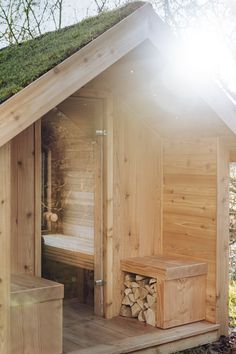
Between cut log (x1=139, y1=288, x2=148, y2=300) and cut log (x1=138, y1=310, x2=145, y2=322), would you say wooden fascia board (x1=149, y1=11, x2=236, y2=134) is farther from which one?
cut log (x1=138, y1=310, x2=145, y2=322)

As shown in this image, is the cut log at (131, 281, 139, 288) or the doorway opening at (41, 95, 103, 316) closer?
the doorway opening at (41, 95, 103, 316)

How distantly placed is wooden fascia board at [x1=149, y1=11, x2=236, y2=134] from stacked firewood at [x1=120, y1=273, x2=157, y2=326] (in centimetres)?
164

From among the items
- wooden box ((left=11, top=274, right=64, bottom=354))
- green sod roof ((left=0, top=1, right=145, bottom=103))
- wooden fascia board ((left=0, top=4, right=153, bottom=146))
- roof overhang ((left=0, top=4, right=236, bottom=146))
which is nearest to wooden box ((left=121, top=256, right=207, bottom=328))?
wooden box ((left=11, top=274, right=64, bottom=354))

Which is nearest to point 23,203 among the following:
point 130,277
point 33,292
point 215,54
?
point 33,292

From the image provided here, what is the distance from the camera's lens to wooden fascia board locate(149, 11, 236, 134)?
423cm

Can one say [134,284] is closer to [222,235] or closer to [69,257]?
[69,257]

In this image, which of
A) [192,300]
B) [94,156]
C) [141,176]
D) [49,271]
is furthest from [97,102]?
[192,300]

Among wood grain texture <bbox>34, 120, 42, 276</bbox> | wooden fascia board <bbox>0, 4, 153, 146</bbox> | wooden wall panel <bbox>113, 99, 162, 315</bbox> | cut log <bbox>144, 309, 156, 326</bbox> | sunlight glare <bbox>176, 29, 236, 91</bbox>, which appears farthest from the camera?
sunlight glare <bbox>176, 29, 236, 91</bbox>

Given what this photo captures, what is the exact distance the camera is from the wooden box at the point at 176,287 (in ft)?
16.4

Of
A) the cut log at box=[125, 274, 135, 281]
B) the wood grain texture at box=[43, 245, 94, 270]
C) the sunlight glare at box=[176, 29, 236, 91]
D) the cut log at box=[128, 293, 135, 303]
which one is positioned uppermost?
the sunlight glare at box=[176, 29, 236, 91]

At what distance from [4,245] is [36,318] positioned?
754 mm

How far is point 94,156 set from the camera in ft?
17.5

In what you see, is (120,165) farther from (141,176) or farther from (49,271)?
(49,271)

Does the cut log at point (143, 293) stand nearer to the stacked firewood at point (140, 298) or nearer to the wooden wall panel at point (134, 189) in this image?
the stacked firewood at point (140, 298)
